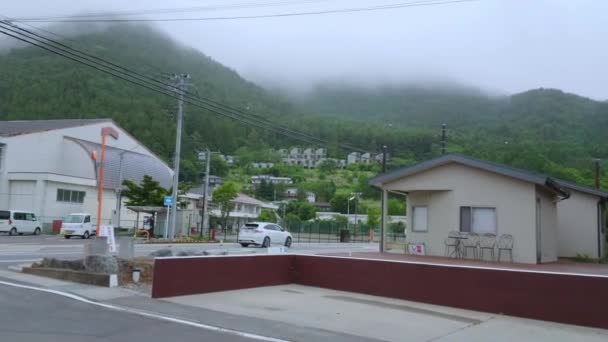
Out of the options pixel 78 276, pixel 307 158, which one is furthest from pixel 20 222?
pixel 307 158

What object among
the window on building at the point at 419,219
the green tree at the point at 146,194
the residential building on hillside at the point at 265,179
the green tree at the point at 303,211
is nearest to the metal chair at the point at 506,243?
the window on building at the point at 419,219

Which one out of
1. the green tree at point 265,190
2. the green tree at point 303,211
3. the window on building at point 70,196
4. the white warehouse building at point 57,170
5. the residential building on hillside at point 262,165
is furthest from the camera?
the green tree at point 265,190

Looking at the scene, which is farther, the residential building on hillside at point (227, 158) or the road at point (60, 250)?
the residential building on hillside at point (227, 158)

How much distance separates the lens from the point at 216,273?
43.7ft

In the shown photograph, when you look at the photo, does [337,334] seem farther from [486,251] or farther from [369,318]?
[486,251]

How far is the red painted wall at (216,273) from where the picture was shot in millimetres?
12000

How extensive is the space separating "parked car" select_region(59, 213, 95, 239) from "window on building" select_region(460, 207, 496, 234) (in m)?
27.1

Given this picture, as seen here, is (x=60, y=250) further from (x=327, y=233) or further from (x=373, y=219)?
(x=373, y=219)

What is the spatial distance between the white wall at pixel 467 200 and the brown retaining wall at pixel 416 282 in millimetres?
7322

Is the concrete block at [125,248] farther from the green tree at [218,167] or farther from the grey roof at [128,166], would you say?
the green tree at [218,167]

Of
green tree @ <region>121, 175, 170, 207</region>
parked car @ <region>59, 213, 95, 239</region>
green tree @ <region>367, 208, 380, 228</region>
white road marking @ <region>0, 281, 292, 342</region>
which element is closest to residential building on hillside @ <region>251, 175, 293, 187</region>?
green tree @ <region>367, 208, 380, 228</region>

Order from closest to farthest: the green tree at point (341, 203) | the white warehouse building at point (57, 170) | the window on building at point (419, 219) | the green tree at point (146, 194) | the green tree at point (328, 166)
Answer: the window on building at point (419, 219), the green tree at point (146, 194), the white warehouse building at point (57, 170), the green tree at point (341, 203), the green tree at point (328, 166)

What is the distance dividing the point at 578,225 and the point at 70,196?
42447mm

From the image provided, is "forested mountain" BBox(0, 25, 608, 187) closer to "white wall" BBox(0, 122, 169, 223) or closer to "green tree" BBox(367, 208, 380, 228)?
"green tree" BBox(367, 208, 380, 228)
